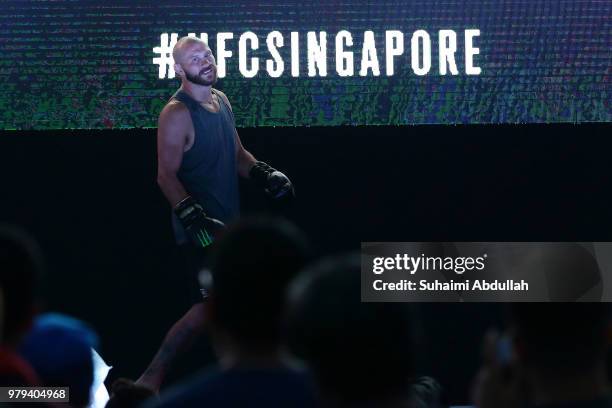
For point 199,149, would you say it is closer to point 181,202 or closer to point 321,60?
point 181,202

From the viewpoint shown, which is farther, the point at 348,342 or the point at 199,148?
the point at 199,148

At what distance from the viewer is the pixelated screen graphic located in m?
5.22

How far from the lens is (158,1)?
5.34 m

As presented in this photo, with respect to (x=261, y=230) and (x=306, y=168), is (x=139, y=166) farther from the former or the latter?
(x=261, y=230)

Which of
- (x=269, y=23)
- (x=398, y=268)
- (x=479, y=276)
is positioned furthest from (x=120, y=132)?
(x=479, y=276)

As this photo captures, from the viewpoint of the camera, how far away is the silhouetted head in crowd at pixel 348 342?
3.35 ft

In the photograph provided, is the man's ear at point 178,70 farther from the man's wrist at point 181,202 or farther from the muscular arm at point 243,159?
the man's wrist at point 181,202

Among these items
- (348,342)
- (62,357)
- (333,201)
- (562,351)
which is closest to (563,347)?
(562,351)

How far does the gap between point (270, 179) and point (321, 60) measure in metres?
0.72

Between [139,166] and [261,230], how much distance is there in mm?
4446

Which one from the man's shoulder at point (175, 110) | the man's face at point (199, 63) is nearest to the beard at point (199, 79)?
the man's face at point (199, 63)

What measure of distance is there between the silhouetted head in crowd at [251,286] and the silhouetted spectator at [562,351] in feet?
1.02

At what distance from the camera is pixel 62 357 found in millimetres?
1729

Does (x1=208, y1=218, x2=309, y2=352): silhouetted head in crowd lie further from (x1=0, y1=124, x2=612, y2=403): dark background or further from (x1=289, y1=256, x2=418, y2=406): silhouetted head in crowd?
(x1=0, y1=124, x2=612, y2=403): dark background
